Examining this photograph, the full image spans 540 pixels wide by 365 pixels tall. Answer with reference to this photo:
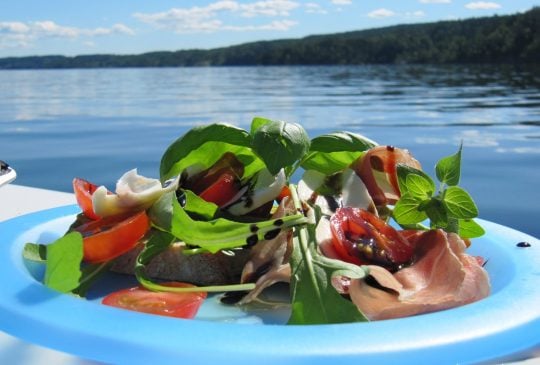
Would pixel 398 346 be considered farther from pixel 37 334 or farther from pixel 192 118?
pixel 192 118

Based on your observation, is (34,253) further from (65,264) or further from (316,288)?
(316,288)

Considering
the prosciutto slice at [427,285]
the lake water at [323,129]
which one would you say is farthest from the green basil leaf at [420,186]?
the lake water at [323,129]

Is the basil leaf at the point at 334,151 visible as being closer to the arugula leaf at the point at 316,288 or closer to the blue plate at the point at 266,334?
the arugula leaf at the point at 316,288

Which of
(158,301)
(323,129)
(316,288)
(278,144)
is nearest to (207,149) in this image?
(278,144)

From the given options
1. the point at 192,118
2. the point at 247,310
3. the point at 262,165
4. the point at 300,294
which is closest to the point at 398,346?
the point at 300,294

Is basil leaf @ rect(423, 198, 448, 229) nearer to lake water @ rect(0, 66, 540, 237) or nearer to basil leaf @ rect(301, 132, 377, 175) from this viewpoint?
basil leaf @ rect(301, 132, 377, 175)

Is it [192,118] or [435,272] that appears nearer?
[435,272]

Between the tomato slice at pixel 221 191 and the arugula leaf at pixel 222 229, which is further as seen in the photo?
the tomato slice at pixel 221 191
